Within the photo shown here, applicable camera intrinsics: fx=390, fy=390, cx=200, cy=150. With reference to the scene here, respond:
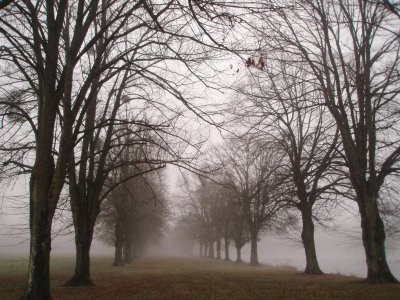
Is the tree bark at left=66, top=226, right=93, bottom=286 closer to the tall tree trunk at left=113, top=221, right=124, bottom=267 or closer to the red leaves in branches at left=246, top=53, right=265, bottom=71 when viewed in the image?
the red leaves in branches at left=246, top=53, right=265, bottom=71

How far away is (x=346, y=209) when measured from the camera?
2022cm

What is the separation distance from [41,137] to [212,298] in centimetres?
576

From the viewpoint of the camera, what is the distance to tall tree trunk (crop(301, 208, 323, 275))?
824 inches

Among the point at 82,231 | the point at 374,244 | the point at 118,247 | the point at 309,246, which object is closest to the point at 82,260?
the point at 82,231

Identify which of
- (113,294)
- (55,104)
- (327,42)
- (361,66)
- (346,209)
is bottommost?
(113,294)

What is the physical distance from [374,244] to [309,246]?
23.6 feet

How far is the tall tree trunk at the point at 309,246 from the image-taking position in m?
20.9

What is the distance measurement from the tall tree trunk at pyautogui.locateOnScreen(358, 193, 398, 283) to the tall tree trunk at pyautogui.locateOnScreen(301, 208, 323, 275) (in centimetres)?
660

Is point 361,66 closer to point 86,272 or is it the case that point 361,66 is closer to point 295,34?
point 295,34

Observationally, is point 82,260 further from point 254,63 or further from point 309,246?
point 309,246

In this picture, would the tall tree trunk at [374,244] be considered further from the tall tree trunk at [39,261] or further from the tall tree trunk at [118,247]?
the tall tree trunk at [118,247]

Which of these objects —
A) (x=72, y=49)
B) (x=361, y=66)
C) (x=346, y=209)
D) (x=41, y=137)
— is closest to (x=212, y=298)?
(x=41, y=137)

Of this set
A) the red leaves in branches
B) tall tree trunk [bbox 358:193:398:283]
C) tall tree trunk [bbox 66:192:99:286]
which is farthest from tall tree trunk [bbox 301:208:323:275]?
the red leaves in branches

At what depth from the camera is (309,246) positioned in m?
21.1
